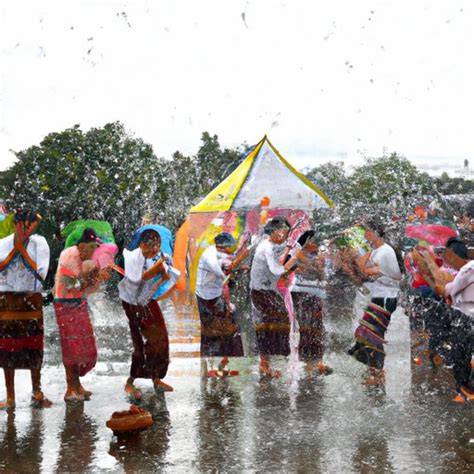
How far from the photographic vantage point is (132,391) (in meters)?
7.57

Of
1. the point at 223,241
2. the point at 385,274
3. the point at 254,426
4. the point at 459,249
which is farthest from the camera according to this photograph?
the point at 223,241

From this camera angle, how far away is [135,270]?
7.52 metres

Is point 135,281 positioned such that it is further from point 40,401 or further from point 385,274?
point 385,274

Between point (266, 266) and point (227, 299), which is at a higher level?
point (266, 266)

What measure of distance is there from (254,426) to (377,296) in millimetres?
2305

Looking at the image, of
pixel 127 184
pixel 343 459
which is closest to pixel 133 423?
pixel 343 459

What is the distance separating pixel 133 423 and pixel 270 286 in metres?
2.90

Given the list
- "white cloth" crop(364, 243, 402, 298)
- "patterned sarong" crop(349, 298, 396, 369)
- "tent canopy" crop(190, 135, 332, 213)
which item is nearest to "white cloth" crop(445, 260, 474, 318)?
"white cloth" crop(364, 243, 402, 298)

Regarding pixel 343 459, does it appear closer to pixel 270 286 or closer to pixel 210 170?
pixel 270 286

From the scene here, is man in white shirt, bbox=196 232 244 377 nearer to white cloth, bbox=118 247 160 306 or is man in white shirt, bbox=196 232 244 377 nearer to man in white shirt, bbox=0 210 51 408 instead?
white cloth, bbox=118 247 160 306

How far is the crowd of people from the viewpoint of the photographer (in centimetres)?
723

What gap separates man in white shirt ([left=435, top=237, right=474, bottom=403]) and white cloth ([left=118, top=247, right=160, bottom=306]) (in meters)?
2.45

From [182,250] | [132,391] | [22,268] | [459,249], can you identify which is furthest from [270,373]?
[182,250]

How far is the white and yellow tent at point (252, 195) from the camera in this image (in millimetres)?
10961
